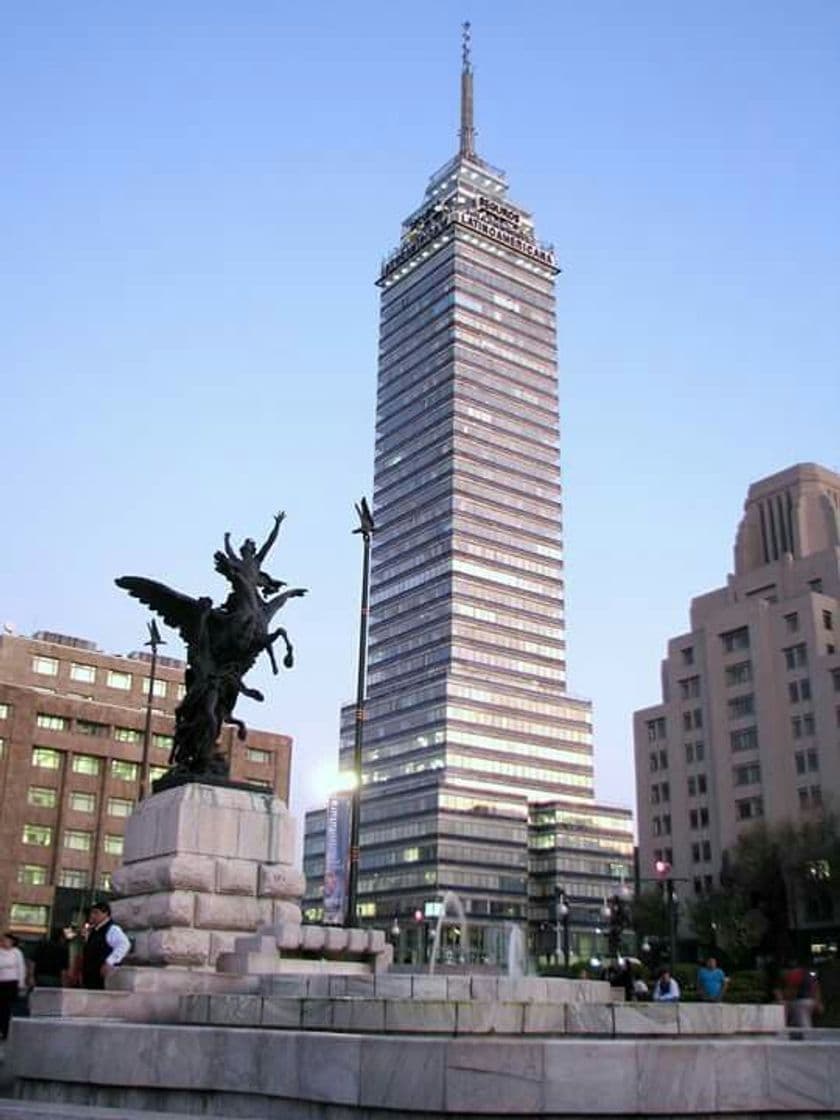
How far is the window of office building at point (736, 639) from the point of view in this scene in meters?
88.9

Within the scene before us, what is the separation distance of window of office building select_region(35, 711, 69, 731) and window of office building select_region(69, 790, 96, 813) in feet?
14.6

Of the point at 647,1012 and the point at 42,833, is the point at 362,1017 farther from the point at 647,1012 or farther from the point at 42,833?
the point at 42,833

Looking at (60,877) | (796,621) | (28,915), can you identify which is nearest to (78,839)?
A: (60,877)

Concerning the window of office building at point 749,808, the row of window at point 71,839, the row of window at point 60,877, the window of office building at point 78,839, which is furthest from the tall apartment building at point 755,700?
the window of office building at point 78,839

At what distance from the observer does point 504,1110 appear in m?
7.00

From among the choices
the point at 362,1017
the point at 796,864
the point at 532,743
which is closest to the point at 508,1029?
the point at 362,1017

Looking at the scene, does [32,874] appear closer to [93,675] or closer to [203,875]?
[93,675]

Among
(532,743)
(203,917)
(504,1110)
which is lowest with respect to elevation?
(504,1110)

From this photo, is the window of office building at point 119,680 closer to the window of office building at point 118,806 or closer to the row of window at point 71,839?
the window of office building at point 118,806

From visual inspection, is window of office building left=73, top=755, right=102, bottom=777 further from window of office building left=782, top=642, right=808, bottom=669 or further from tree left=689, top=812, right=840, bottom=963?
window of office building left=782, top=642, right=808, bottom=669

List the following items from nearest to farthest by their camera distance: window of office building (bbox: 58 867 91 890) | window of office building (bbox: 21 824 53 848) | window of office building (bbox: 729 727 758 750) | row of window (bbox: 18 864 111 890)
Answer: row of window (bbox: 18 864 111 890)
window of office building (bbox: 21 824 53 848)
window of office building (bbox: 58 867 91 890)
window of office building (bbox: 729 727 758 750)

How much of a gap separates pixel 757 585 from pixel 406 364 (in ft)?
292

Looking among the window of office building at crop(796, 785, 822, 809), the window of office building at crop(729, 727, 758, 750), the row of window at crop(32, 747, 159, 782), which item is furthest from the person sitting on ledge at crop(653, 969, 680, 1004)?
the window of office building at crop(729, 727, 758, 750)

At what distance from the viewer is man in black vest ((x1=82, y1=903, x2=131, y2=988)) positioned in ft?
41.6
